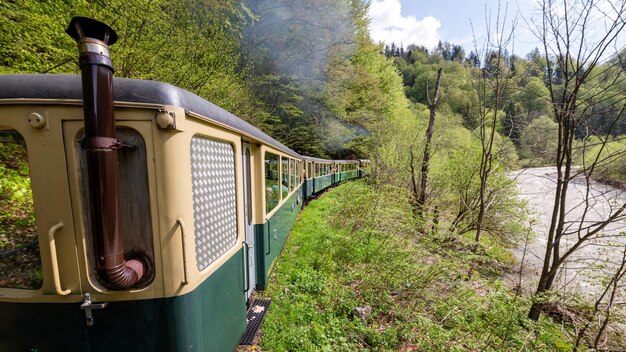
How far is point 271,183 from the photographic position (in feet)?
15.8

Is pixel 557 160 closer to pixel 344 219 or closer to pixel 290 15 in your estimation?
pixel 344 219

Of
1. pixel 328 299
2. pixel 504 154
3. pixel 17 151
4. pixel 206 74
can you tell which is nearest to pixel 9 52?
pixel 206 74

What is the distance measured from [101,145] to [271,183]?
3453mm

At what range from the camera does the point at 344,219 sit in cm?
882

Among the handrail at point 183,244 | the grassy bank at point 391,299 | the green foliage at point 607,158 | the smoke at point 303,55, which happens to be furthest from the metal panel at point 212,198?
the smoke at point 303,55

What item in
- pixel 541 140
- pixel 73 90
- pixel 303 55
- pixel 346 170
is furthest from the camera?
pixel 346 170

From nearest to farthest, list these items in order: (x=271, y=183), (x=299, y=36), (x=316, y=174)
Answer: (x=271, y=183), (x=316, y=174), (x=299, y=36)

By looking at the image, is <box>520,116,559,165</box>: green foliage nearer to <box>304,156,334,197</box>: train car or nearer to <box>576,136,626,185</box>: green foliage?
<box>576,136,626,185</box>: green foliage

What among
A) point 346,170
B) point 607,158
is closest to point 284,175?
point 607,158

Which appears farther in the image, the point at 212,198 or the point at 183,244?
the point at 212,198

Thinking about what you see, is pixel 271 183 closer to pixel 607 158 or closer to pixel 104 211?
pixel 104 211

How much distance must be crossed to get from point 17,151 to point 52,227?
1.86ft

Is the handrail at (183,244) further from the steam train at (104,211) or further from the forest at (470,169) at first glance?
the forest at (470,169)

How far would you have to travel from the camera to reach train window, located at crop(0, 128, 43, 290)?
156 centimetres
